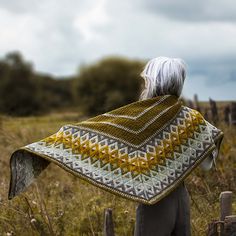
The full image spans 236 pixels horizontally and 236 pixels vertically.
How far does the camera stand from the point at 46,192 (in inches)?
268

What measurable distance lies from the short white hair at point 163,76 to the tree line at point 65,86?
20.5 m

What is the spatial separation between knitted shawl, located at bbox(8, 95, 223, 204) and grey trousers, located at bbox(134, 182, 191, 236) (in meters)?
0.11

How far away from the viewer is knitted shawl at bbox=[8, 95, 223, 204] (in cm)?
353

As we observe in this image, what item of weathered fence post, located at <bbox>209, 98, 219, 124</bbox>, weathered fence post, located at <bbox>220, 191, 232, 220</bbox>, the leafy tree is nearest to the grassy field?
weathered fence post, located at <bbox>220, 191, 232, 220</bbox>

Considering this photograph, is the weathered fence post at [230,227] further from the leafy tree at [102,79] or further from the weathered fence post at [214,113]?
the leafy tree at [102,79]

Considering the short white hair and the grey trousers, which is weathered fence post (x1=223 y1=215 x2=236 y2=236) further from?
the short white hair

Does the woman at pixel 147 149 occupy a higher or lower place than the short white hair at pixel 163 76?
lower

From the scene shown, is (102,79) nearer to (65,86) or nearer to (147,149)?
(65,86)

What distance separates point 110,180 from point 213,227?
2.05ft

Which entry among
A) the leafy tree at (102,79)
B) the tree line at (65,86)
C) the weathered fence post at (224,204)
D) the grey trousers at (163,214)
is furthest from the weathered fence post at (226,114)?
the leafy tree at (102,79)

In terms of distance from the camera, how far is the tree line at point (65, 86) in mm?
29094

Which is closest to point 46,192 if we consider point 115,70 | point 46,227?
point 46,227

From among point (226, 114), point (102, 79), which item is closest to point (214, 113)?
point (226, 114)

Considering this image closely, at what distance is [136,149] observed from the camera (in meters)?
3.56
